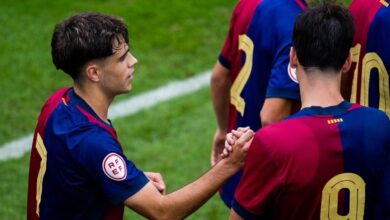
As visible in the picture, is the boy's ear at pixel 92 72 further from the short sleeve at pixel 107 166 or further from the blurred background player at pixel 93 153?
the short sleeve at pixel 107 166

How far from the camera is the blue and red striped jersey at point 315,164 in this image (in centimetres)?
299

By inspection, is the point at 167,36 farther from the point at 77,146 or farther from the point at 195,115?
the point at 77,146

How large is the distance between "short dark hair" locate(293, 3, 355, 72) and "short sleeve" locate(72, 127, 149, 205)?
2.90ft

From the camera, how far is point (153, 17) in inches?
369

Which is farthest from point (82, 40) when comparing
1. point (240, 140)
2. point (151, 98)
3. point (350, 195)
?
point (151, 98)

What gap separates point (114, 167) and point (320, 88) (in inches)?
37.0

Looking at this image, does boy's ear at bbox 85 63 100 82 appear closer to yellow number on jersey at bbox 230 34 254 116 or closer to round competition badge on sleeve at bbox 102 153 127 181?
round competition badge on sleeve at bbox 102 153 127 181

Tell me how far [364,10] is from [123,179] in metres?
1.46

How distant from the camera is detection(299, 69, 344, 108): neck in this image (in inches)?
122

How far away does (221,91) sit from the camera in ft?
15.7

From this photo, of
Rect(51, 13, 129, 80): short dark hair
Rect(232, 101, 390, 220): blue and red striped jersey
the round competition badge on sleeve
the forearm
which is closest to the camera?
Rect(232, 101, 390, 220): blue and red striped jersey

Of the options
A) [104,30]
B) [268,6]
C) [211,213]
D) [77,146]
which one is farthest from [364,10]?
[211,213]

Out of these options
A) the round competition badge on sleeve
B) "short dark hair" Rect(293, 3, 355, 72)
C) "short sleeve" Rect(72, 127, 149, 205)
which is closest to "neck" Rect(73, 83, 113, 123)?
"short sleeve" Rect(72, 127, 149, 205)

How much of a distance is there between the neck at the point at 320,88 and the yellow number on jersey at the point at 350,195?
30cm
